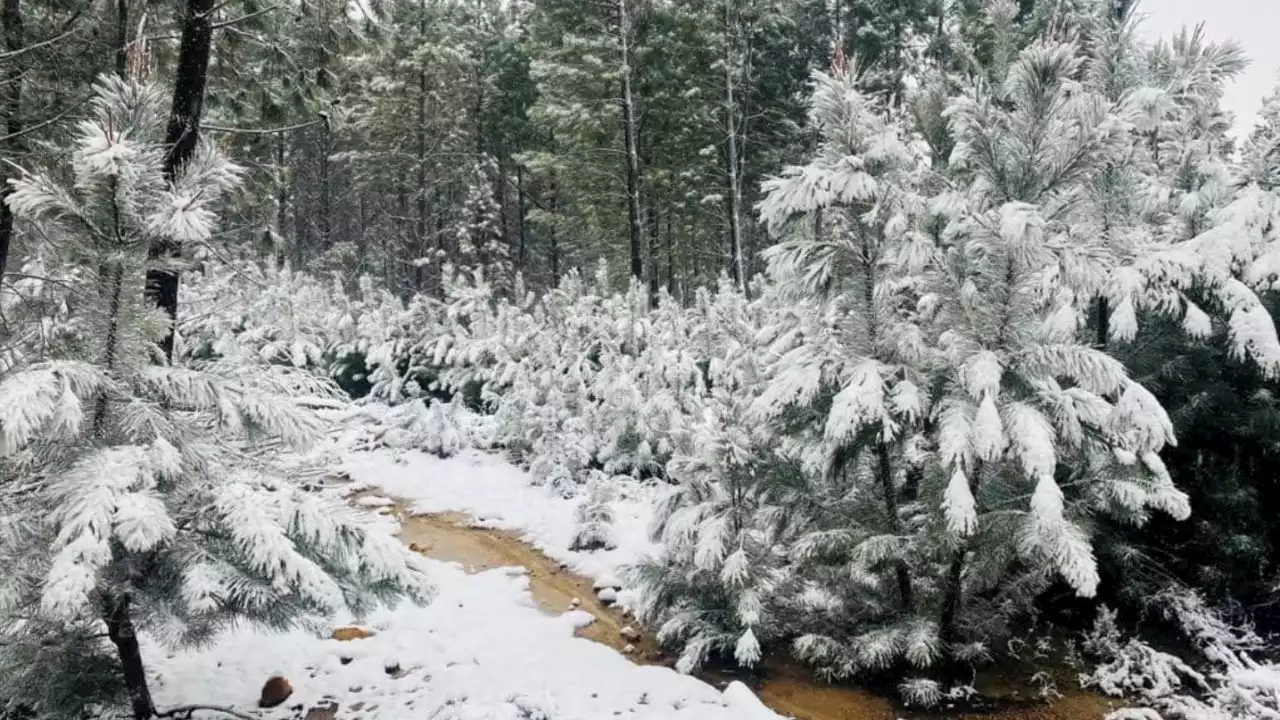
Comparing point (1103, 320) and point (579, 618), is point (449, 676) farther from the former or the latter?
point (1103, 320)

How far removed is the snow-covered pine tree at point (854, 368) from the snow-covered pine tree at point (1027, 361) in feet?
0.98

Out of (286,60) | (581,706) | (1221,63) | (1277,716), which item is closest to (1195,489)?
(1277,716)

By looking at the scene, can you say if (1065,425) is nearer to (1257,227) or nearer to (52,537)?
(1257,227)

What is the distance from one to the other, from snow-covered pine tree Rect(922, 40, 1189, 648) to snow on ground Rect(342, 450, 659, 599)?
3.11 metres

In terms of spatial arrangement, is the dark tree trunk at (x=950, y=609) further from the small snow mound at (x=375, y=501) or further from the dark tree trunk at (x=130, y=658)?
the small snow mound at (x=375, y=501)

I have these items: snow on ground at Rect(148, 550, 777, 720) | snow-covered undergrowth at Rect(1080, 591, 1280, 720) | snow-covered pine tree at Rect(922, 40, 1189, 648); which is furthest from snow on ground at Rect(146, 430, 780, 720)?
snow-covered undergrowth at Rect(1080, 591, 1280, 720)

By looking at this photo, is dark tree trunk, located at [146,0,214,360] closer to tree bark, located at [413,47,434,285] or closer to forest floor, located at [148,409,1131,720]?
forest floor, located at [148,409,1131,720]

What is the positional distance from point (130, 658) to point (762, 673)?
4.10 m

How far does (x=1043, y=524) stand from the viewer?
4.41 m

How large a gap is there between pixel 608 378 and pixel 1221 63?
25.0 ft

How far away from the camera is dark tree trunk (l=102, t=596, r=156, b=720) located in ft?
12.1

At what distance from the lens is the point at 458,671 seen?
18.0 feet

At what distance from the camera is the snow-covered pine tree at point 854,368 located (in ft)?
16.0

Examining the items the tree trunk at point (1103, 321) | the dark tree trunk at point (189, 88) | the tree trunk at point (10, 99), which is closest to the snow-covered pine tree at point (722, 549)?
the tree trunk at point (1103, 321)
